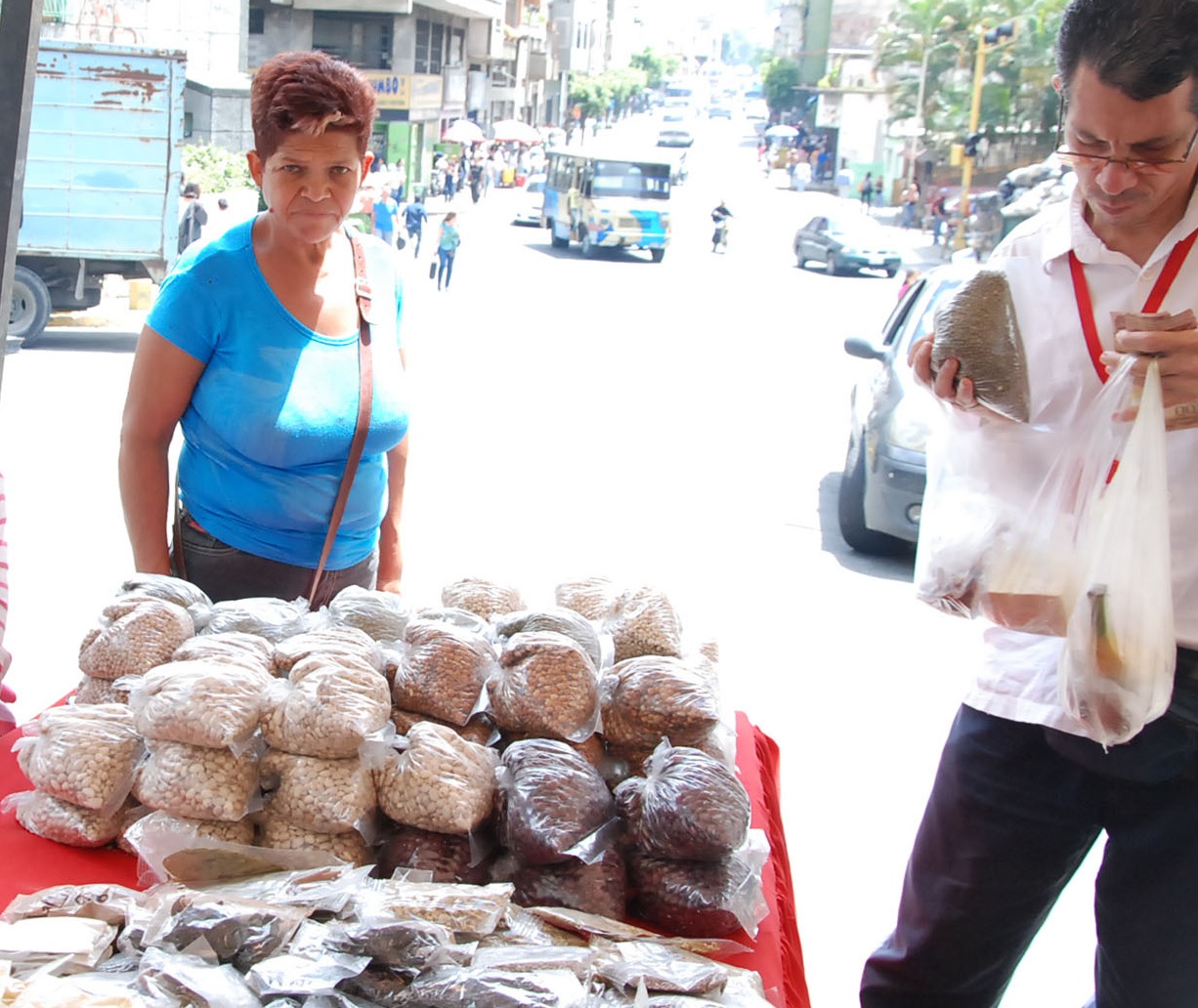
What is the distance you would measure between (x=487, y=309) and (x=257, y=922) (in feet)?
57.7

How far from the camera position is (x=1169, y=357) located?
1677 millimetres

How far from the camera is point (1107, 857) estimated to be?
2.02 metres

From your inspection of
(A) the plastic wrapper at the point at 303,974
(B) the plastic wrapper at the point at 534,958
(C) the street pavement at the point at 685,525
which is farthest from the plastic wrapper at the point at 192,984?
(C) the street pavement at the point at 685,525

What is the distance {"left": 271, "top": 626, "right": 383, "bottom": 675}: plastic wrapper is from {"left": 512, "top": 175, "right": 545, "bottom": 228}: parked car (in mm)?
30240

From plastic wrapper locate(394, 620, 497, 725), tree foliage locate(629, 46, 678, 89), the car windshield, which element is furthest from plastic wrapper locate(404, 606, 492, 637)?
tree foliage locate(629, 46, 678, 89)

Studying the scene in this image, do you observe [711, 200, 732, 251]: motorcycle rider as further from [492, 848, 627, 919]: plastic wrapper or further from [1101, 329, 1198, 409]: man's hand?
[492, 848, 627, 919]: plastic wrapper

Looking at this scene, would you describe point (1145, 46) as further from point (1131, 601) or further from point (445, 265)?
point (445, 265)

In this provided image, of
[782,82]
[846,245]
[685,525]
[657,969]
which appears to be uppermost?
[782,82]

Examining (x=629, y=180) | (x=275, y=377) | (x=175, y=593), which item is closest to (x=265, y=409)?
(x=275, y=377)

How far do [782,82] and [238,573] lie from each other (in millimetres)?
73251

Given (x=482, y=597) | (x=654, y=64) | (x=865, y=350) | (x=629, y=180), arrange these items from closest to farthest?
(x=482, y=597), (x=865, y=350), (x=629, y=180), (x=654, y=64)

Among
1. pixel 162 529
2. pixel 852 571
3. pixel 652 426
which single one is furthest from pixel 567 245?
pixel 162 529

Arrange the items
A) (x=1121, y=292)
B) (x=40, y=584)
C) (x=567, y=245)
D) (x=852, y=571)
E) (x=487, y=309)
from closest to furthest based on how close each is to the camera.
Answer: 1. (x=1121, y=292)
2. (x=40, y=584)
3. (x=852, y=571)
4. (x=487, y=309)
5. (x=567, y=245)

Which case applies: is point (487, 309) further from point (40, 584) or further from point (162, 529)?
point (162, 529)
